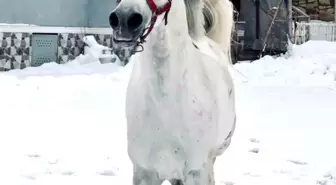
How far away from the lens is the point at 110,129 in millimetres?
7043

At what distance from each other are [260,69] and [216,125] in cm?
1021

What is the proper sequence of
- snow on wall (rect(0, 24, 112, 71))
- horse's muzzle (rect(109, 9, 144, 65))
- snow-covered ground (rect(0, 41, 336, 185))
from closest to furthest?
1. horse's muzzle (rect(109, 9, 144, 65))
2. snow-covered ground (rect(0, 41, 336, 185))
3. snow on wall (rect(0, 24, 112, 71))

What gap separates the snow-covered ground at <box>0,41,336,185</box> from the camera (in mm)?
5391

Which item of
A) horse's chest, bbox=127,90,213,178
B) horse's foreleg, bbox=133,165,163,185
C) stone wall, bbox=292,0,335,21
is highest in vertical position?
stone wall, bbox=292,0,335,21

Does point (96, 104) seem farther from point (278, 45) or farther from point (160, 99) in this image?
point (278, 45)

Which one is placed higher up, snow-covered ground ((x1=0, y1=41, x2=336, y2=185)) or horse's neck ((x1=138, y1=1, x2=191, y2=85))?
horse's neck ((x1=138, y1=1, x2=191, y2=85))

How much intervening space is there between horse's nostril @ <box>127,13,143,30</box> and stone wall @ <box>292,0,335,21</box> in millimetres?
20834

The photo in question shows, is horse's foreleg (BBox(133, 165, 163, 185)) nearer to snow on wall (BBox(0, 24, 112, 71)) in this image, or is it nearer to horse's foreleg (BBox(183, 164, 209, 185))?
horse's foreleg (BBox(183, 164, 209, 185))

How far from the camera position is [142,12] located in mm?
2639

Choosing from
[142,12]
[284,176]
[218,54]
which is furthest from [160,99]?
[284,176]

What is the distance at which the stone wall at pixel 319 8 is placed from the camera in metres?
22.7

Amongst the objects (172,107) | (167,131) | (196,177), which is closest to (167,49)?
(172,107)

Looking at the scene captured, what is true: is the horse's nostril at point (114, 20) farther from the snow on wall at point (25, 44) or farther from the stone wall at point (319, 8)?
the stone wall at point (319, 8)

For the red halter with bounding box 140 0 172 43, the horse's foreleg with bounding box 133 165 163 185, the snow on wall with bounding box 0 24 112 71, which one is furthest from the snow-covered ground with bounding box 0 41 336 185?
the red halter with bounding box 140 0 172 43
